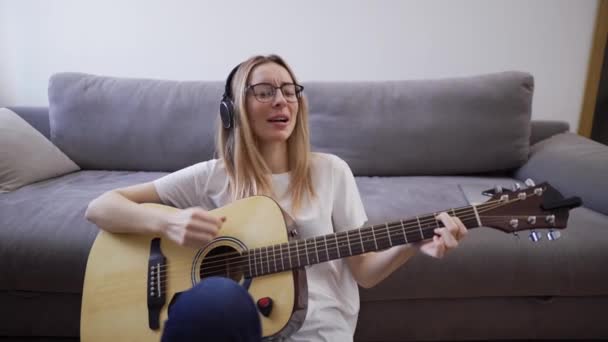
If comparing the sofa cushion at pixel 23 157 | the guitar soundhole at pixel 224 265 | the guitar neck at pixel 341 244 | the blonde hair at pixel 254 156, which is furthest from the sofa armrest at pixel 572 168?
→ the sofa cushion at pixel 23 157

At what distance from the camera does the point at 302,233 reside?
2.72 feet

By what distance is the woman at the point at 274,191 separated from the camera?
774 mm

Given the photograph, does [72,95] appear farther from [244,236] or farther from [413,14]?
A: [413,14]

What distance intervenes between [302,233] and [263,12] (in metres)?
1.50

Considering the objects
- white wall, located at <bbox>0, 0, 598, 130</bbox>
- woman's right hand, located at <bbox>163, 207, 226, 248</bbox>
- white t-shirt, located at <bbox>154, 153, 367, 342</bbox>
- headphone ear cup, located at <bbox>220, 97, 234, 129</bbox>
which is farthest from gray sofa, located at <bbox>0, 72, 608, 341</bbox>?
headphone ear cup, located at <bbox>220, 97, 234, 129</bbox>

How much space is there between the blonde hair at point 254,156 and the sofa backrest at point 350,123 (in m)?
0.65

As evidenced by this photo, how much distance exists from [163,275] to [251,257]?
0.23m

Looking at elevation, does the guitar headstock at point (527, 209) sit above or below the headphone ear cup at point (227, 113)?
below

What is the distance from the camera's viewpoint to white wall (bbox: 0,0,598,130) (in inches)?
71.0

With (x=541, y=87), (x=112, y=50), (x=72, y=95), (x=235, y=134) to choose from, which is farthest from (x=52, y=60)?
(x=541, y=87)

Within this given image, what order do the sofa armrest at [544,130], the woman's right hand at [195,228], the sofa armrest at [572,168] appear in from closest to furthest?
the woman's right hand at [195,228]
the sofa armrest at [572,168]
the sofa armrest at [544,130]

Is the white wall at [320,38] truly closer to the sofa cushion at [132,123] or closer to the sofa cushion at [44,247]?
the sofa cushion at [132,123]

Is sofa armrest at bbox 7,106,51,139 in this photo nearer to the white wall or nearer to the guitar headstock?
the white wall

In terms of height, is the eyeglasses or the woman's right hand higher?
the eyeglasses
